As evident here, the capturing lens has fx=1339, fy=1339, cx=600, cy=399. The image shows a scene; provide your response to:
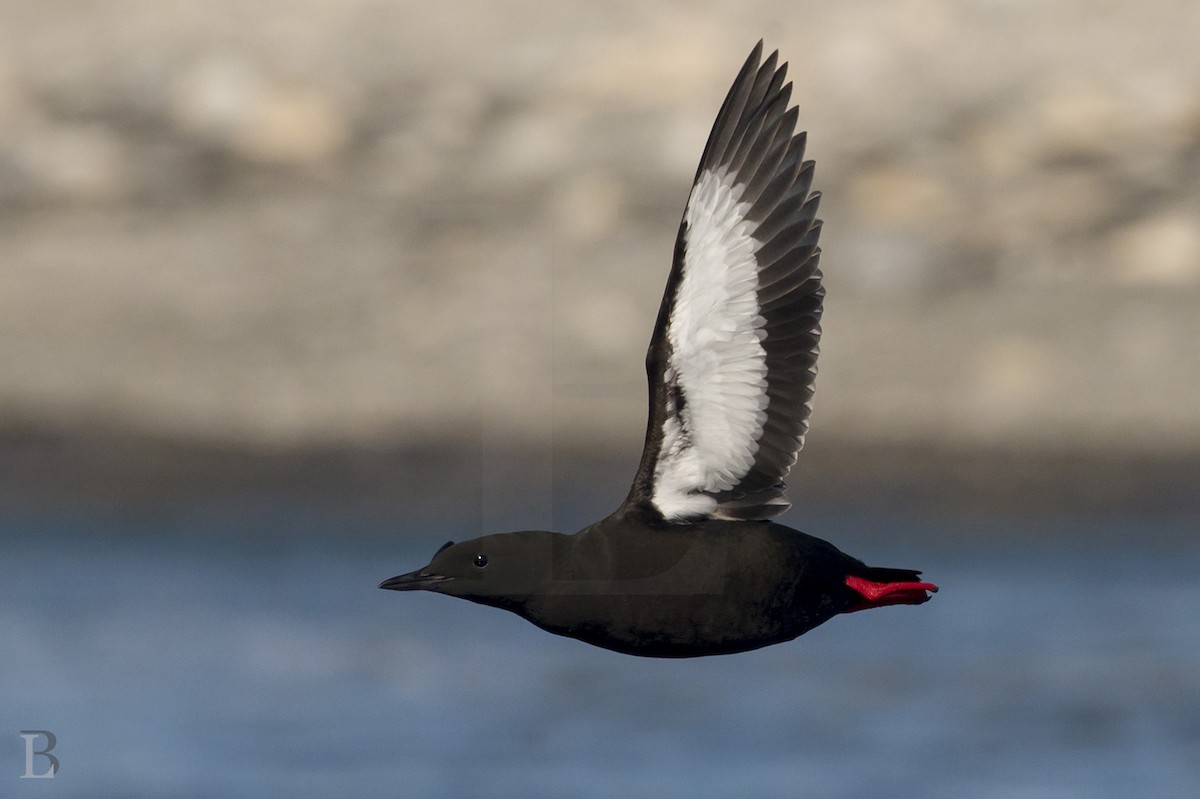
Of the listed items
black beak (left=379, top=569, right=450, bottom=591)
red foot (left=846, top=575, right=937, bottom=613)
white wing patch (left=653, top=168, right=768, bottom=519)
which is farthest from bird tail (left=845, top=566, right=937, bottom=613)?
black beak (left=379, top=569, right=450, bottom=591)

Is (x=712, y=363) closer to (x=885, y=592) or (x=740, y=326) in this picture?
(x=740, y=326)

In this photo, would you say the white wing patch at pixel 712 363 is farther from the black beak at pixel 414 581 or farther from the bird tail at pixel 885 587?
the black beak at pixel 414 581

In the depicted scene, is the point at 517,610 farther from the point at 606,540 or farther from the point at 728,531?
the point at 728,531

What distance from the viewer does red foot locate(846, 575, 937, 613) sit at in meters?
6.58

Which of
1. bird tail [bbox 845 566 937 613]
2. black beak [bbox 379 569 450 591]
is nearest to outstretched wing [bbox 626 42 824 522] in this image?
bird tail [bbox 845 566 937 613]

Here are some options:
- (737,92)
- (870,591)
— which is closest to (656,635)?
(870,591)

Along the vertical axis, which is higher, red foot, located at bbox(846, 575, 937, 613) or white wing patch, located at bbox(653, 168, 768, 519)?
white wing patch, located at bbox(653, 168, 768, 519)

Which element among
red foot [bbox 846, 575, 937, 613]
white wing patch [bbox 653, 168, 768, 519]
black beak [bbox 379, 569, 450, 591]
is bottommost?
red foot [bbox 846, 575, 937, 613]

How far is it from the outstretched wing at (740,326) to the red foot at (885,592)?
553 mm

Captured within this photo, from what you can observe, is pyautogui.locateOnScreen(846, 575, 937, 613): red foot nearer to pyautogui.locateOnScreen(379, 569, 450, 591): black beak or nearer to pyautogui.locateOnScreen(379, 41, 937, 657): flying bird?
pyautogui.locateOnScreen(379, 41, 937, 657): flying bird

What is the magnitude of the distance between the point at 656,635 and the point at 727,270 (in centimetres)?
188

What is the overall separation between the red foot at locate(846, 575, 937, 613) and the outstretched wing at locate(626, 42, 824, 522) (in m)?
0.55

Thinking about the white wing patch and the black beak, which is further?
the white wing patch

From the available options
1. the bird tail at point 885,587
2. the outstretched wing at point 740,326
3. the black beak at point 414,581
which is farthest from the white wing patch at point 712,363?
the black beak at point 414,581
